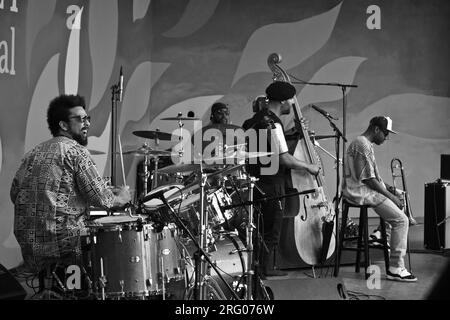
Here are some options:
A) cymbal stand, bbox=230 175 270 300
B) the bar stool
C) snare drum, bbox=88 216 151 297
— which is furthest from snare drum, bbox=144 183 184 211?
the bar stool

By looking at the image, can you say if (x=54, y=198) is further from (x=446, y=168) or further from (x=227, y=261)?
(x=446, y=168)

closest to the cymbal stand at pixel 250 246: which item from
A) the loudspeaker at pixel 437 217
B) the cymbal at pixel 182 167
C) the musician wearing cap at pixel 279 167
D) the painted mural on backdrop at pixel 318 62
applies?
the cymbal at pixel 182 167

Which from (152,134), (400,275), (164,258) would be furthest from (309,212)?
(164,258)

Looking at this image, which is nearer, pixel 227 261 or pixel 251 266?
pixel 251 266

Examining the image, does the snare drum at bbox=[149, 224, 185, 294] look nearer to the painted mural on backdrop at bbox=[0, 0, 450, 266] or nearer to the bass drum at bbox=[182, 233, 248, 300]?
the bass drum at bbox=[182, 233, 248, 300]

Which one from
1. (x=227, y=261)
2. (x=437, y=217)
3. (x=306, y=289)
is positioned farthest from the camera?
(x=437, y=217)

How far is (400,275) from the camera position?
5.70m

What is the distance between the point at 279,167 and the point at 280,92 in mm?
667

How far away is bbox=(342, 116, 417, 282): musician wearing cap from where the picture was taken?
5.73m

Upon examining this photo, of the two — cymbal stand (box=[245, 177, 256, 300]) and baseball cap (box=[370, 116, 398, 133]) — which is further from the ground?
baseball cap (box=[370, 116, 398, 133])

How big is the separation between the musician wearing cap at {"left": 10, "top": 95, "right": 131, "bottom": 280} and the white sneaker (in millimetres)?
2906

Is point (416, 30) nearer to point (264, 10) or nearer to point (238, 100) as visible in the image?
point (264, 10)
